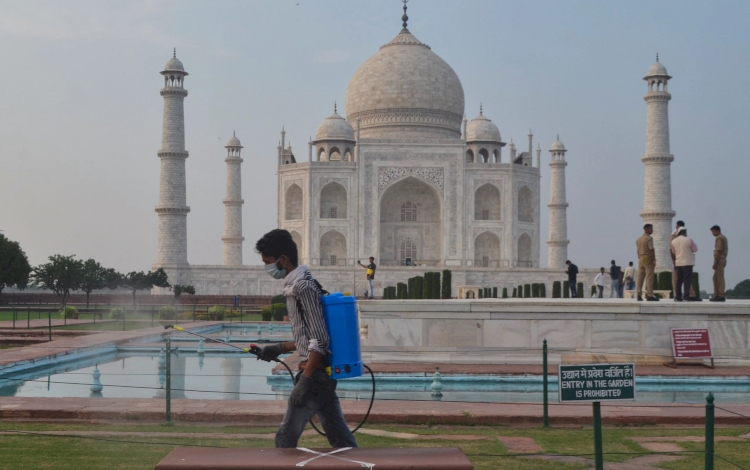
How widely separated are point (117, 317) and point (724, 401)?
41.4 ft

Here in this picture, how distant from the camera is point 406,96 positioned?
3384 cm

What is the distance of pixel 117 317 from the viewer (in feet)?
56.4

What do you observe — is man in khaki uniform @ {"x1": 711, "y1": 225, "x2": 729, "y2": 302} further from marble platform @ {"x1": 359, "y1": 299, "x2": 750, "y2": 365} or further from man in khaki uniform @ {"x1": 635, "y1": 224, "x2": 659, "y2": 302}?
marble platform @ {"x1": 359, "y1": 299, "x2": 750, "y2": 365}

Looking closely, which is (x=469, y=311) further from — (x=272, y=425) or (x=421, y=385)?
(x=272, y=425)

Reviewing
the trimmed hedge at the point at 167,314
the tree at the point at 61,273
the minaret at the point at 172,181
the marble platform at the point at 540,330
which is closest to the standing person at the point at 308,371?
the marble platform at the point at 540,330

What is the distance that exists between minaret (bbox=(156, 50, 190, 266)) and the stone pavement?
23.7 m

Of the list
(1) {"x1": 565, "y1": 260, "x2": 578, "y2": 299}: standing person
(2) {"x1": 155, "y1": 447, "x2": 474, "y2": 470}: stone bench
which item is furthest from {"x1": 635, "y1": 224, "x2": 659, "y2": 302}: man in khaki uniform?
(2) {"x1": 155, "y1": 447, "x2": 474, "y2": 470}: stone bench

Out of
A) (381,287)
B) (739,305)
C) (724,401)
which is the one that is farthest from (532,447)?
(381,287)

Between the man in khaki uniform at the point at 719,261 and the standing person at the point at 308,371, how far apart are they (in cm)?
719

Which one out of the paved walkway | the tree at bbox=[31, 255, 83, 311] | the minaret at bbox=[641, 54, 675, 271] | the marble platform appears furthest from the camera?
the minaret at bbox=[641, 54, 675, 271]

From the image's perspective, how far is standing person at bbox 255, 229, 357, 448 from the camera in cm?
333

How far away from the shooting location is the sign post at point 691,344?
8711 mm

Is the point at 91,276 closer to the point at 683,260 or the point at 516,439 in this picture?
the point at 683,260

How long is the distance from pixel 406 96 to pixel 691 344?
2593 cm
